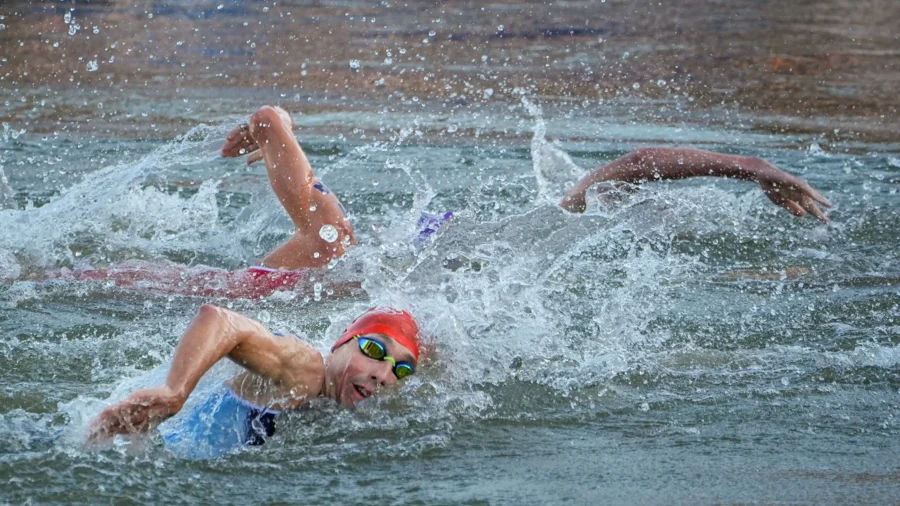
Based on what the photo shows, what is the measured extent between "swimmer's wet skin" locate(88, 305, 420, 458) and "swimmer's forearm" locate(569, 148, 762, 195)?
1.47 metres

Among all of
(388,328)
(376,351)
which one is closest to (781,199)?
(388,328)

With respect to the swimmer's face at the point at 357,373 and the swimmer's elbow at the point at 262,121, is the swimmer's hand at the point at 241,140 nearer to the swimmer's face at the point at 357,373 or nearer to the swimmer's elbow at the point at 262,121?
the swimmer's elbow at the point at 262,121

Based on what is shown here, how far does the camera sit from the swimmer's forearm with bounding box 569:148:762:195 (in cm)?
550

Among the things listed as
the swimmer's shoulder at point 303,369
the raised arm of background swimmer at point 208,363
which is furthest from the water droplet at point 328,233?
the raised arm of background swimmer at point 208,363

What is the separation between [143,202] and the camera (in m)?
7.34

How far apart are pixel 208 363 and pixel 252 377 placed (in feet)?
1.98

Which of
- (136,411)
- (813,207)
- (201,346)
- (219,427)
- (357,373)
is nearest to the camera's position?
(136,411)

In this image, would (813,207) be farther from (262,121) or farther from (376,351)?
(262,121)

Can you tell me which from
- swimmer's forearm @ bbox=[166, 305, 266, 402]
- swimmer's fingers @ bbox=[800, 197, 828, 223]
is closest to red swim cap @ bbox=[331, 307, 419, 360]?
swimmer's forearm @ bbox=[166, 305, 266, 402]

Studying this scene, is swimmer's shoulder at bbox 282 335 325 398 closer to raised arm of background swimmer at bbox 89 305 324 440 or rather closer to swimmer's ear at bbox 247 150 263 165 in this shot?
raised arm of background swimmer at bbox 89 305 324 440

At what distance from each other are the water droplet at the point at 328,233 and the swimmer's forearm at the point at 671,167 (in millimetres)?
1303

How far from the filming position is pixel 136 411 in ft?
12.0

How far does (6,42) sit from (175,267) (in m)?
8.83

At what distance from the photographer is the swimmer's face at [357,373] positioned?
4613 millimetres
